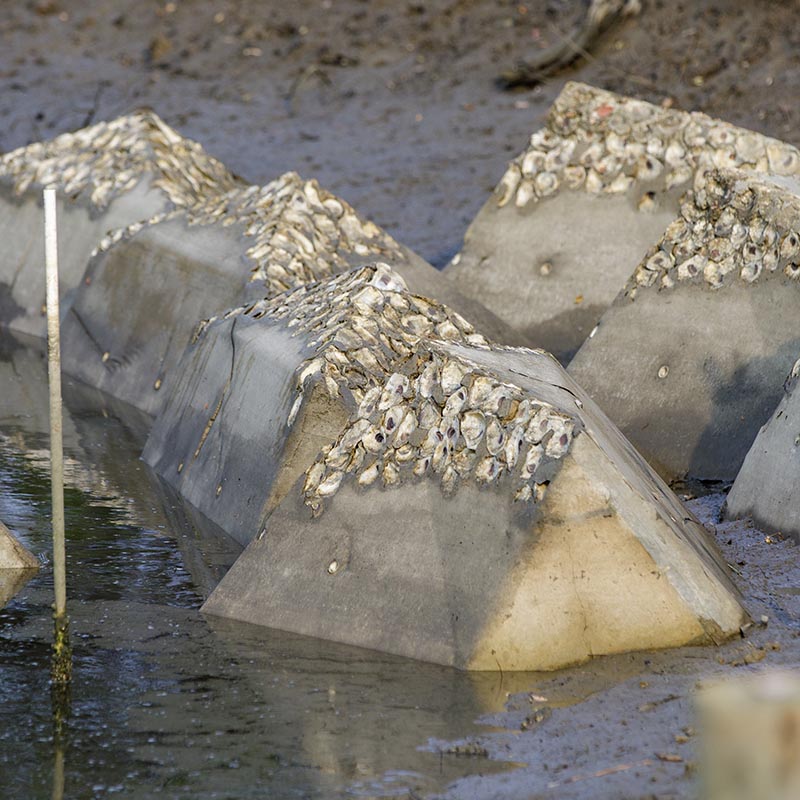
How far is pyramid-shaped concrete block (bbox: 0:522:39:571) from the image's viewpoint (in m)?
4.86

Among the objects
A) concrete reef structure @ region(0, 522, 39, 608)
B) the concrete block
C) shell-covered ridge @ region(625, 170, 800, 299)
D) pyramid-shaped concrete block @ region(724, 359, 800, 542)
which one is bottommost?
concrete reef structure @ region(0, 522, 39, 608)

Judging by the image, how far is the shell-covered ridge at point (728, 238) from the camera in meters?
5.91

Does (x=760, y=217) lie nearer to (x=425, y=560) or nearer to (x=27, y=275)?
(x=425, y=560)

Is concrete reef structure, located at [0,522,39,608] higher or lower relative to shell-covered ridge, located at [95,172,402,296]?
lower

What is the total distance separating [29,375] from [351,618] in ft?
15.5

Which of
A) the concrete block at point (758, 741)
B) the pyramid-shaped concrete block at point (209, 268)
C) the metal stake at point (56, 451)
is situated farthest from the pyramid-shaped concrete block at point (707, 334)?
the concrete block at point (758, 741)

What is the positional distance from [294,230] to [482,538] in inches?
137

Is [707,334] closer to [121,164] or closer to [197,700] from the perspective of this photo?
[197,700]

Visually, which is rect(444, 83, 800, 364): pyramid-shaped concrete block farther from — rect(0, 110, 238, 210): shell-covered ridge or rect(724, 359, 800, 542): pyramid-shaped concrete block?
rect(724, 359, 800, 542): pyramid-shaped concrete block

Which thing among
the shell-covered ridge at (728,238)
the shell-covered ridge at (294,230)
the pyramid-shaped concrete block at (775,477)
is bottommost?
the pyramid-shaped concrete block at (775,477)

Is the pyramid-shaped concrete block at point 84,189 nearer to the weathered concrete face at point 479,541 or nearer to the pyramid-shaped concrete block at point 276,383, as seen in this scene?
the pyramid-shaped concrete block at point 276,383

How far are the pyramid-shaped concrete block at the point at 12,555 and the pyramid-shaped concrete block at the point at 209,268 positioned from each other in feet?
7.30

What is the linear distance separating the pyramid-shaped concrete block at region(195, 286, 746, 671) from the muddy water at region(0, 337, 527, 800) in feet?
0.39

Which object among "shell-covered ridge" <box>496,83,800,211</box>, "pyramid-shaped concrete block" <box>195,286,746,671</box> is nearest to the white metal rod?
"pyramid-shaped concrete block" <box>195,286,746,671</box>
